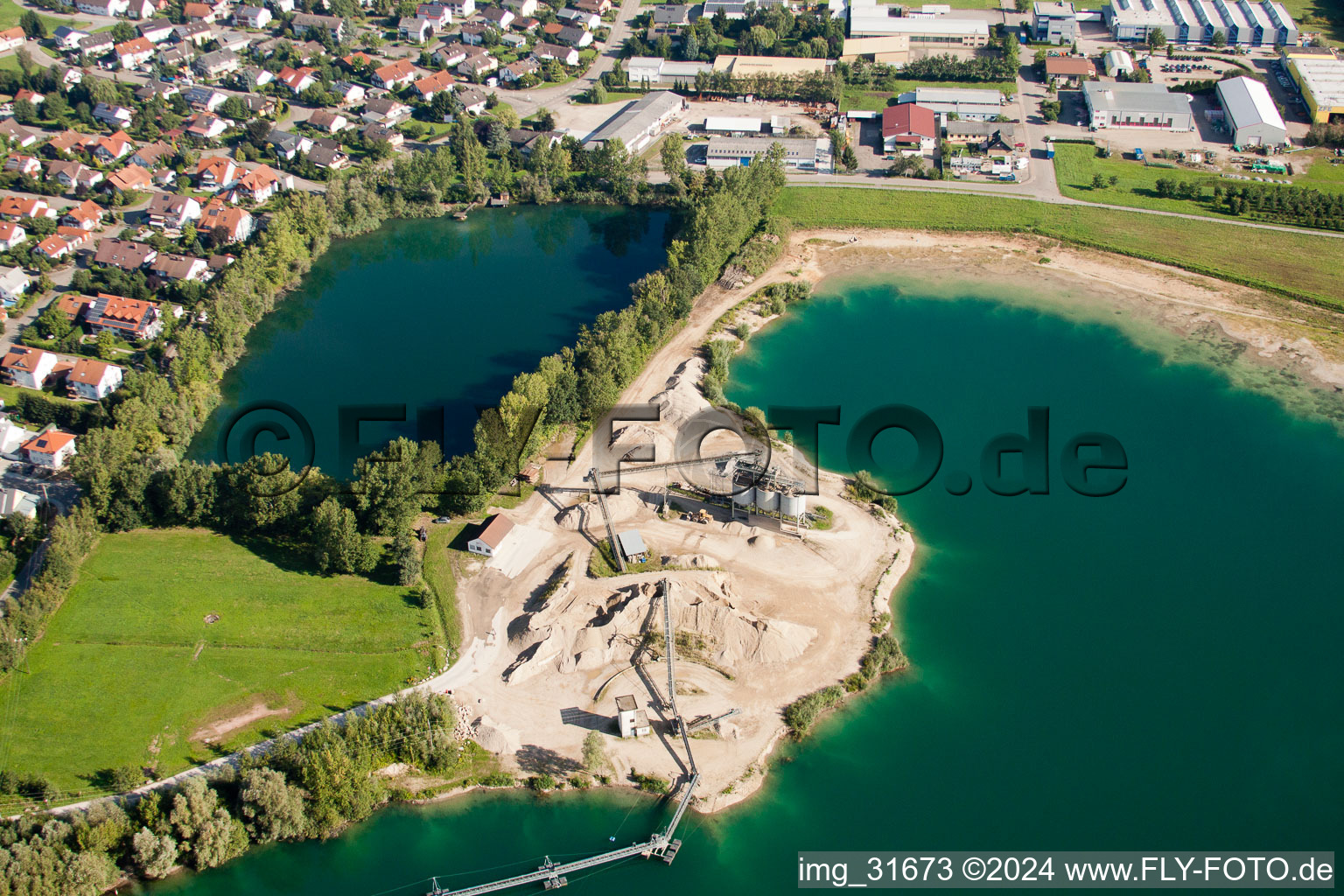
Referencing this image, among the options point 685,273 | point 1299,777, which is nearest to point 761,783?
point 1299,777

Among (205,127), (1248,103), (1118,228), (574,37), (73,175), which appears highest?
(574,37)

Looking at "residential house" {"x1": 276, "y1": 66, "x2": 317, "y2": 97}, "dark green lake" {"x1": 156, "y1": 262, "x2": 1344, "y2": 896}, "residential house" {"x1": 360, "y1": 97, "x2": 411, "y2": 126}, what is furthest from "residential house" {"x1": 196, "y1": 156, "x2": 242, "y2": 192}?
"dark green lake" {"x1": 156, "y1": 262, "x2": 1344, "y2": 896}

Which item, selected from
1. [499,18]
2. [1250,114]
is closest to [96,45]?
[499,18]

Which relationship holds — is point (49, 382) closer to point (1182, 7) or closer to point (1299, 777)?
point (1299, 777)

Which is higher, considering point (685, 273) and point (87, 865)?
point (685, 273)

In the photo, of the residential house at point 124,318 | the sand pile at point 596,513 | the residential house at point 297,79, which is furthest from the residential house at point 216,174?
the sand pile at point 596,513

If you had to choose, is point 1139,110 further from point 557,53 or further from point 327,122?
point 327,122

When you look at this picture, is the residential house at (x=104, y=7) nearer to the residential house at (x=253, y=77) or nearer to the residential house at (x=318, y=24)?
the residential house at (x=318, y=24)
